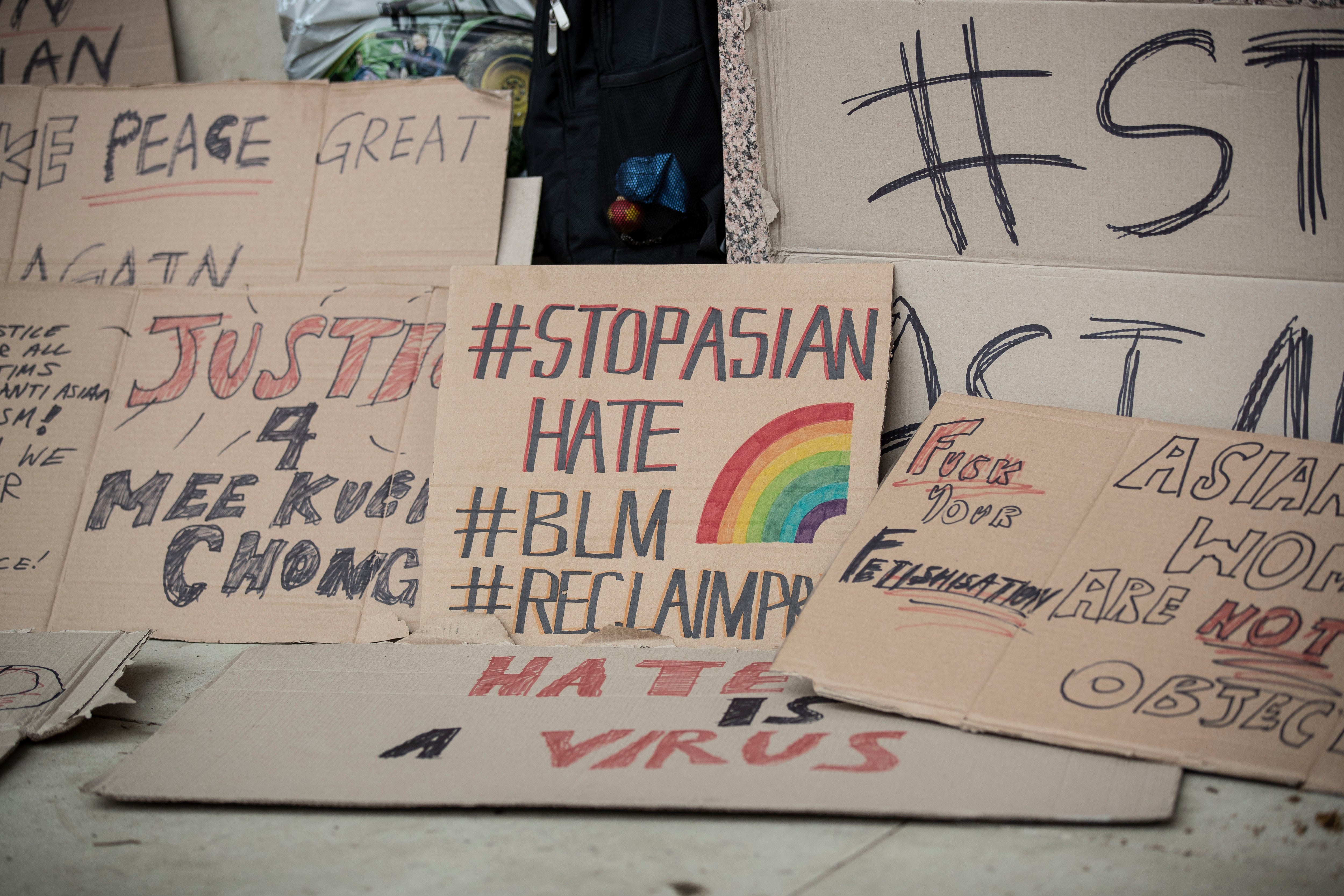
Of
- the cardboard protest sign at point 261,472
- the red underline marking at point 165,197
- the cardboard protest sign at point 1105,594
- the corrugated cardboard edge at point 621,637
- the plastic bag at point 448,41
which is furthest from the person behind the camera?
the plastic bag at point 448,41

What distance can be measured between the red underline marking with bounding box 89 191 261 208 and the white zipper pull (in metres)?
0.78

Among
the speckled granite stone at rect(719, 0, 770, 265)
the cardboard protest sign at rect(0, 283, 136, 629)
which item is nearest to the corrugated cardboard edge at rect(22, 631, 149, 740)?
the cardboard protest sign at rect(0, 283, 136, 629)

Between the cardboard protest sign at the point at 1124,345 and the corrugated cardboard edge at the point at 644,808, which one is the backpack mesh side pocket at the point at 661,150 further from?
the corrugated cardboard edge at the point at 644,808

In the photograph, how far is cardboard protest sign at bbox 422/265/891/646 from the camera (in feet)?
5.39

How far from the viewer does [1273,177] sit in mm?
1624

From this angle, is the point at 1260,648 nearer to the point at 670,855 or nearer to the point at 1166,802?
the point at 1166,802

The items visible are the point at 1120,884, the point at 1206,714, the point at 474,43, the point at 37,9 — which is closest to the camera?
the point at 1120,884

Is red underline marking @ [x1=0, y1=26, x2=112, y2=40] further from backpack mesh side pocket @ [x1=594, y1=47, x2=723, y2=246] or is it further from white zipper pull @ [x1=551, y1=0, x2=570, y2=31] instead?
backpack mesh side pocket @ [x1=594, y1=47, x2=723, y2=246]

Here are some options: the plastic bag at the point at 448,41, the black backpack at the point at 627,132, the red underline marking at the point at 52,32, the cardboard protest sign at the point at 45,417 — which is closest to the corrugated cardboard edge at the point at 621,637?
the black backpack at the point at 627,132

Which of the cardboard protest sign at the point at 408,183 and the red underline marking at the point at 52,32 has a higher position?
the red underline marking at the point at 52,32

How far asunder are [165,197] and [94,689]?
128cm

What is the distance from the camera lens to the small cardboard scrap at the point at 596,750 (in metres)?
1.11

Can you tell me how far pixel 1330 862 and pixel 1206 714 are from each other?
0.22 m

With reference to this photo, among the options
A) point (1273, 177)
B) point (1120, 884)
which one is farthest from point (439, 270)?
point (1120, 884)
